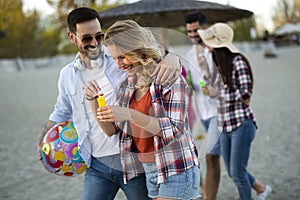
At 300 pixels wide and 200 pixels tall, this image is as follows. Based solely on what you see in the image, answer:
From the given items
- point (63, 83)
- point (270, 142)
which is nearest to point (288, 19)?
point (270, 142)

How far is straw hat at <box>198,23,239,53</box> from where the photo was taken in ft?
11.8

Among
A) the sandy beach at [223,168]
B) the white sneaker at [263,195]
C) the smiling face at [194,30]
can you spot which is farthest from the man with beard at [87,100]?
the sandy beach at [223,168]

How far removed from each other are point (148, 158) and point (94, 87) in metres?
0.48

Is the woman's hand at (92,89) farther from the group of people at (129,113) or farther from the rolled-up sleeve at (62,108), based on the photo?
the rolled-up sleeve at (62,108)

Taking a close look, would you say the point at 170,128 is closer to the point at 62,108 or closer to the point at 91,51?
the point at 91,51

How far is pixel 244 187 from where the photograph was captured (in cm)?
362

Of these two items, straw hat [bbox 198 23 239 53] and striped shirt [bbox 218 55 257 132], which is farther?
straw hat [bbox 198 23 239 53]

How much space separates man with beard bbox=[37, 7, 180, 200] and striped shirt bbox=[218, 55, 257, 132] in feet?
4.01

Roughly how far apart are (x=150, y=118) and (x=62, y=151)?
0.81 meters

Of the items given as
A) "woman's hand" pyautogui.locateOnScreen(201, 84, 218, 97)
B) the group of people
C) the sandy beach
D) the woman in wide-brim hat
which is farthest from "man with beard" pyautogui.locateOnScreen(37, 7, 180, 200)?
the sandy beach

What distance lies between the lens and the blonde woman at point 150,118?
207cm

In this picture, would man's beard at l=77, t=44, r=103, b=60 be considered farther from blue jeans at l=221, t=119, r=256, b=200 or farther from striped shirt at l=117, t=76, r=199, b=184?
blue jeans at l=221, t=119, r=256, b=200

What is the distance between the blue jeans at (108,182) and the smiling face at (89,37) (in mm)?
653

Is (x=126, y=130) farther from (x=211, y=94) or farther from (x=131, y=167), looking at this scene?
(x=211, y=94)
